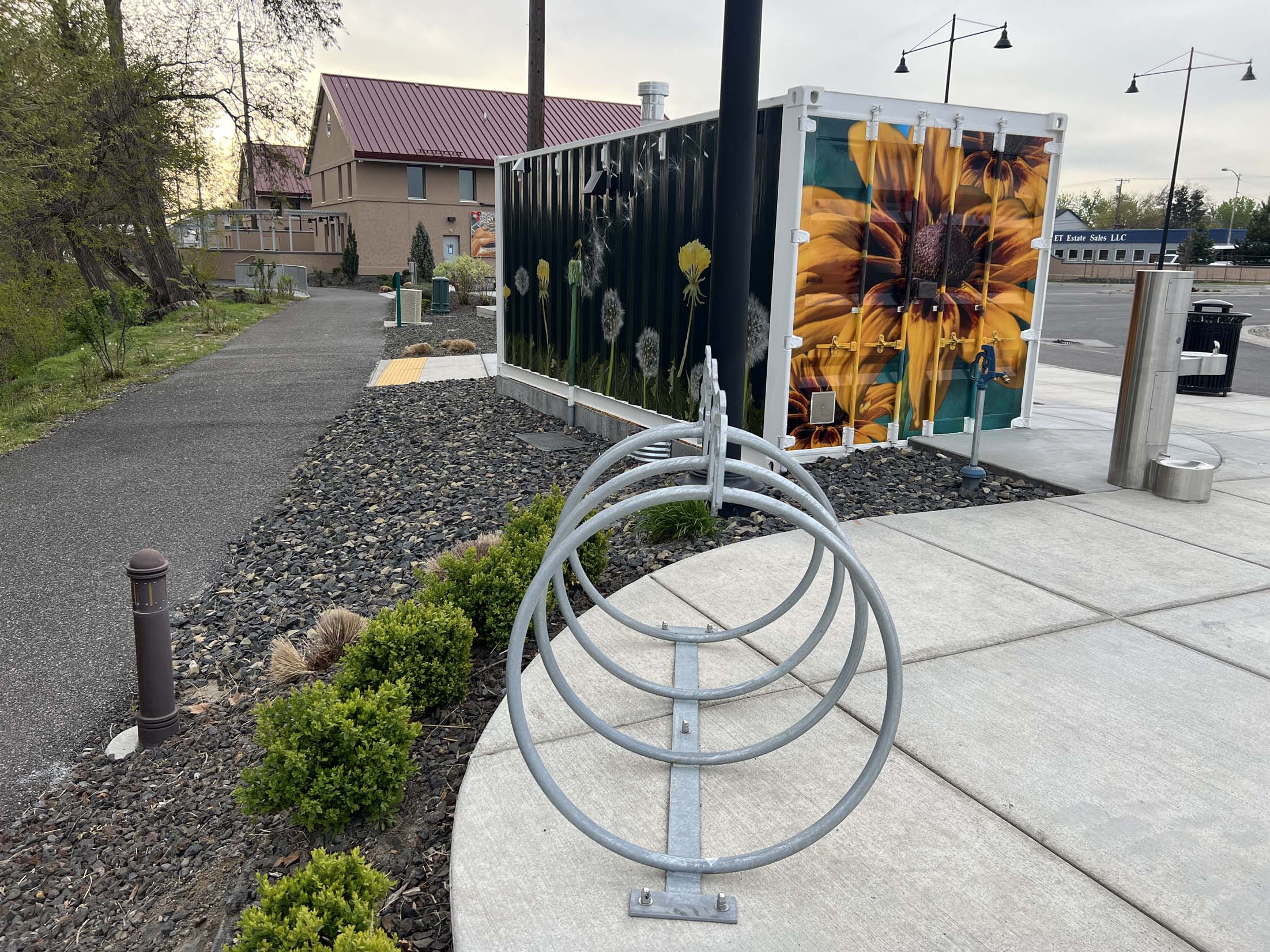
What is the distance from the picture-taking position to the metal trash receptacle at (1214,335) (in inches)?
458

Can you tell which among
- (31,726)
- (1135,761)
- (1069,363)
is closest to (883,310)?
(1135,761)

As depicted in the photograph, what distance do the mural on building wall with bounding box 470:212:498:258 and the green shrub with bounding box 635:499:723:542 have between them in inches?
1055

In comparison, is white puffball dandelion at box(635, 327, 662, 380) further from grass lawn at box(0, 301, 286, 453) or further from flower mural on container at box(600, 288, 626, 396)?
grass lawn at box(0, 301, 286, 453)

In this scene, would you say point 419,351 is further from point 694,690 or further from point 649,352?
point 694,690

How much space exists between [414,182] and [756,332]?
38364 millimetres

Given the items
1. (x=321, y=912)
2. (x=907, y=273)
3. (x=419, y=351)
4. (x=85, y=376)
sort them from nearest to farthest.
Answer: (x=321, y=912)
(x=907, y=273)
(x=85, y=376)
(x=419, y=351)

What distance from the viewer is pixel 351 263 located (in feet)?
135

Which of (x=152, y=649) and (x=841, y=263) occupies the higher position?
(x=841, y=263)

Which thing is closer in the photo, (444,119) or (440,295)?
(440,295)

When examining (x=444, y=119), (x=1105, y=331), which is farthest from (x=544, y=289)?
(x=444, y=119)

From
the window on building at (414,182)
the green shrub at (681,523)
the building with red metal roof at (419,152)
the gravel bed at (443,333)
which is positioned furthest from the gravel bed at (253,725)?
the window on building at (414,182)

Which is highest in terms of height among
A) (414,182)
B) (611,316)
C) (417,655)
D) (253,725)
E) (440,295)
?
(414,182)

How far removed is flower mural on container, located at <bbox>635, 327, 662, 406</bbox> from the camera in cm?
835

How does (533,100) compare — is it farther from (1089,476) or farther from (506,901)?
(506,901)
